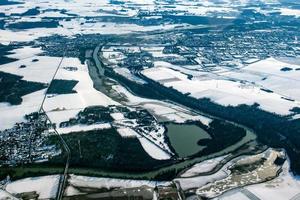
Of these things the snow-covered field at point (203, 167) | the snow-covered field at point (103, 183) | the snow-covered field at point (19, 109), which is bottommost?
the snow-covered field at point (203, 167)

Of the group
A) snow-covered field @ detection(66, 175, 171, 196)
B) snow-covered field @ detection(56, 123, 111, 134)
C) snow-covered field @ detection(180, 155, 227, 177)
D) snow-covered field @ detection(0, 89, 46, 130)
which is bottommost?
snow-covered field @ detection(180, 155, 227, 177)

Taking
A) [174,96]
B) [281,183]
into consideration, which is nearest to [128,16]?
[174,96]

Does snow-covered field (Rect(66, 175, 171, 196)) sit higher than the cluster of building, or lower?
lower

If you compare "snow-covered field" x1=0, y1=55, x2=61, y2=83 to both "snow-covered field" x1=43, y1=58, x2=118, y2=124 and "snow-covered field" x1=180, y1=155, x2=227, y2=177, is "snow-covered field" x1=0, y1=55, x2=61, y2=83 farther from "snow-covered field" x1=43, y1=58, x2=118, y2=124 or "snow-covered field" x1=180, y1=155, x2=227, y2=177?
"snow-covered field" x1=180, y1=155, x2=227, y2=177

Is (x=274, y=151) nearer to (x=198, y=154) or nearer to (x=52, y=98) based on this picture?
(x=198, y=154)

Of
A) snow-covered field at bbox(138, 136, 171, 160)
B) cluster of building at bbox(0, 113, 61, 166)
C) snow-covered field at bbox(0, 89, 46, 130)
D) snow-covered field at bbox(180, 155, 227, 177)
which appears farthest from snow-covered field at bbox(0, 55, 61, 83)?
snow-covered field at bbox(180, 155, 227, 177)

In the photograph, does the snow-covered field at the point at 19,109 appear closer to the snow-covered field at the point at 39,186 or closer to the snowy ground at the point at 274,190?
the snow-covered field at the point at 39,186

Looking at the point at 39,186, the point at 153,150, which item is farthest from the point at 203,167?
the point at 39,186

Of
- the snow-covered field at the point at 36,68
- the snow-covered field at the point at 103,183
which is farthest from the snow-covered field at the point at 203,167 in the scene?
the snow-covered field at the point at 36,68
